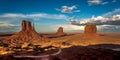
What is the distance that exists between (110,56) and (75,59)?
9.36 metres

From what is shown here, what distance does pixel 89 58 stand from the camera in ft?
145

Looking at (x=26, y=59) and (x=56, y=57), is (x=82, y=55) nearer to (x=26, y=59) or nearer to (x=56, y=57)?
(x=56, y=57)

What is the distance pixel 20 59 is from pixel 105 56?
22399 mm

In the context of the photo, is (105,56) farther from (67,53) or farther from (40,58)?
(40,58)

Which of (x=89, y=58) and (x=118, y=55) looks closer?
(x=89, y=58)

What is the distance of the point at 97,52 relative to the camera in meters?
48.2

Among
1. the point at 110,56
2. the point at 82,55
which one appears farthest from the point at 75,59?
the point at 110,56

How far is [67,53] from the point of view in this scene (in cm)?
4897

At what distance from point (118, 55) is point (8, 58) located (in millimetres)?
29211

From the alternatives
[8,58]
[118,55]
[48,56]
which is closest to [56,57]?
[48,56]

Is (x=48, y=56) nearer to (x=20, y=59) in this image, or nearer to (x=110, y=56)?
(x=20, y=59)

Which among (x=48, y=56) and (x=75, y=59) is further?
(x=48, y=56)

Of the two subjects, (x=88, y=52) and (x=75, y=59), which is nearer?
(x=75, y=59)

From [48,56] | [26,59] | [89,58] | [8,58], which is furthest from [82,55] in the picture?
[8,58]
